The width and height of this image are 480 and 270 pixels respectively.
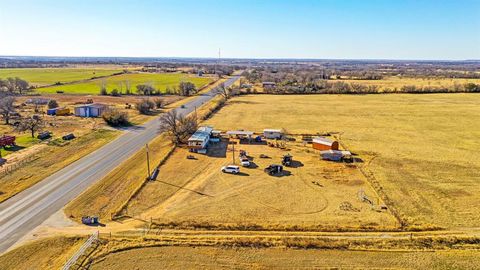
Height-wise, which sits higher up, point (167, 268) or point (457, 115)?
point (457, 115)

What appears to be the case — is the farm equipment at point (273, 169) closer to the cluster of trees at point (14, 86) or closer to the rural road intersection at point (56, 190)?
the rural road intersection at point (56, 190)

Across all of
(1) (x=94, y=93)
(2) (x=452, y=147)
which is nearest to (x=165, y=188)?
(2) (x=452, y=147)

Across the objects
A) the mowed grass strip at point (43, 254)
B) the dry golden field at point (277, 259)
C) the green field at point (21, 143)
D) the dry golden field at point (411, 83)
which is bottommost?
the mowed grass strip at point (43, 254)

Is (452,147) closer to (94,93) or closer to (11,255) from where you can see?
(11,255)

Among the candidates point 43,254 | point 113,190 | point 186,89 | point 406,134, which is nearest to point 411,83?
point 186,89

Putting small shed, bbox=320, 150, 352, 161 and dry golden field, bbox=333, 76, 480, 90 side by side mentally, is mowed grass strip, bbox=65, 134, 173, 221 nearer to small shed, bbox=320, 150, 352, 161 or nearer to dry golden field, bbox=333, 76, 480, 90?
small shed, bbox=320, 150, 352, 161

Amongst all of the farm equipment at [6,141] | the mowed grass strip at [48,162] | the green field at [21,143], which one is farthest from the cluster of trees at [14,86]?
the mowed grass strip at [48,162]

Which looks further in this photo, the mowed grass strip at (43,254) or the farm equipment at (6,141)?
the farm equipment at (6,141)
